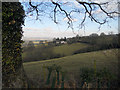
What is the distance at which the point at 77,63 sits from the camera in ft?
9.02

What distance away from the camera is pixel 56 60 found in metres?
2.74

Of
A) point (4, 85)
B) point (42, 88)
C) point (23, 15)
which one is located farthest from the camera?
point (42, 88)

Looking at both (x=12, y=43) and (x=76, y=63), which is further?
(x=76, y=63)

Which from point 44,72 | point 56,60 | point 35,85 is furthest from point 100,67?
point 35,85

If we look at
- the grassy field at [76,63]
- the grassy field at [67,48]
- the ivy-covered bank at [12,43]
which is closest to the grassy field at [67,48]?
the grassy field at [67,48]

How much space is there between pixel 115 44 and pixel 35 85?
279 cm

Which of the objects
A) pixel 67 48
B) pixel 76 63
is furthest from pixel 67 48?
pixel 76 63

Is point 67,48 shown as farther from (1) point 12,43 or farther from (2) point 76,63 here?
(1) point 12,43

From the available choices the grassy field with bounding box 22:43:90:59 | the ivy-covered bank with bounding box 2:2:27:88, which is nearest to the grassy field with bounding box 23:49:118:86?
the grassy field with bounding box 22:43:90:59

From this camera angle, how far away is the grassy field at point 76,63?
265 cm

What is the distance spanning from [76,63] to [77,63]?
0.10 ft

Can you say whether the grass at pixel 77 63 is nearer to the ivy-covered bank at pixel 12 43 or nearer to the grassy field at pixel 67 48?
the grassy field at pixel 67 48

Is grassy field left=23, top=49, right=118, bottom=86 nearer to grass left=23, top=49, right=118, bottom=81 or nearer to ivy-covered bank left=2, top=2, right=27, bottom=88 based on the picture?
grass left=23, top=49, right=118, bottom=81

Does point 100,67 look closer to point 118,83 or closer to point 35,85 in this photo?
point 118,83
